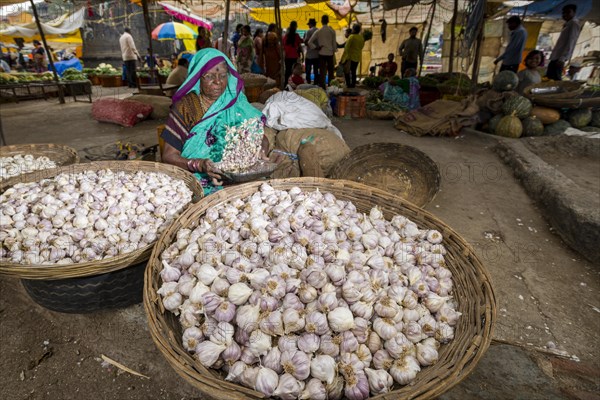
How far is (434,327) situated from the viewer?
1.27 m

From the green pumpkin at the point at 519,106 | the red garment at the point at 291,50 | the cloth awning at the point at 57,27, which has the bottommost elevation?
the green pumpkin at the point at 519,106

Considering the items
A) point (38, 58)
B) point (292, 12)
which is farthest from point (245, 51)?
point (38, 58)

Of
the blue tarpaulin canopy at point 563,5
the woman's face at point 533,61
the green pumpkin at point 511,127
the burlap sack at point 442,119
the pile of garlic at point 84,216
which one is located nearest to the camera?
the pile of garlic at point 84,216

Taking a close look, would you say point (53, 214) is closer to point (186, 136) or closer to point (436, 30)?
point (186, 136)

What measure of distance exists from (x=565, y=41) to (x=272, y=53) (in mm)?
6977

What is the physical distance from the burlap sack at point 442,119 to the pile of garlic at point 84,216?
4959mm

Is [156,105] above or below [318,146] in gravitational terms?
below

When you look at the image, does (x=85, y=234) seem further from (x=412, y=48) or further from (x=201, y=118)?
(x=412, y=48)

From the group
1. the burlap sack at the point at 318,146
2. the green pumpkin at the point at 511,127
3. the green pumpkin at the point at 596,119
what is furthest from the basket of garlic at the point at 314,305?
the green pumpkin at the point at 596,119

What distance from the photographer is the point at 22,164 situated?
2881 millimetres

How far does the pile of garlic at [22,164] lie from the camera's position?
2.71 meters

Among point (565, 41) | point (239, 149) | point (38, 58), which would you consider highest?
point (565, 41)

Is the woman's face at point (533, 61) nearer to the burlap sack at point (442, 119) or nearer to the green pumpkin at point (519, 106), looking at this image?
the green pumpkin at point (519, 106)

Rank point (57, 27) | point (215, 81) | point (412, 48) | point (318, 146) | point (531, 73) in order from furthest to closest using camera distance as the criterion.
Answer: point (57, 27) → point (412, 48) → point (531, 73) → point (318, 146) → point (215, 81)
